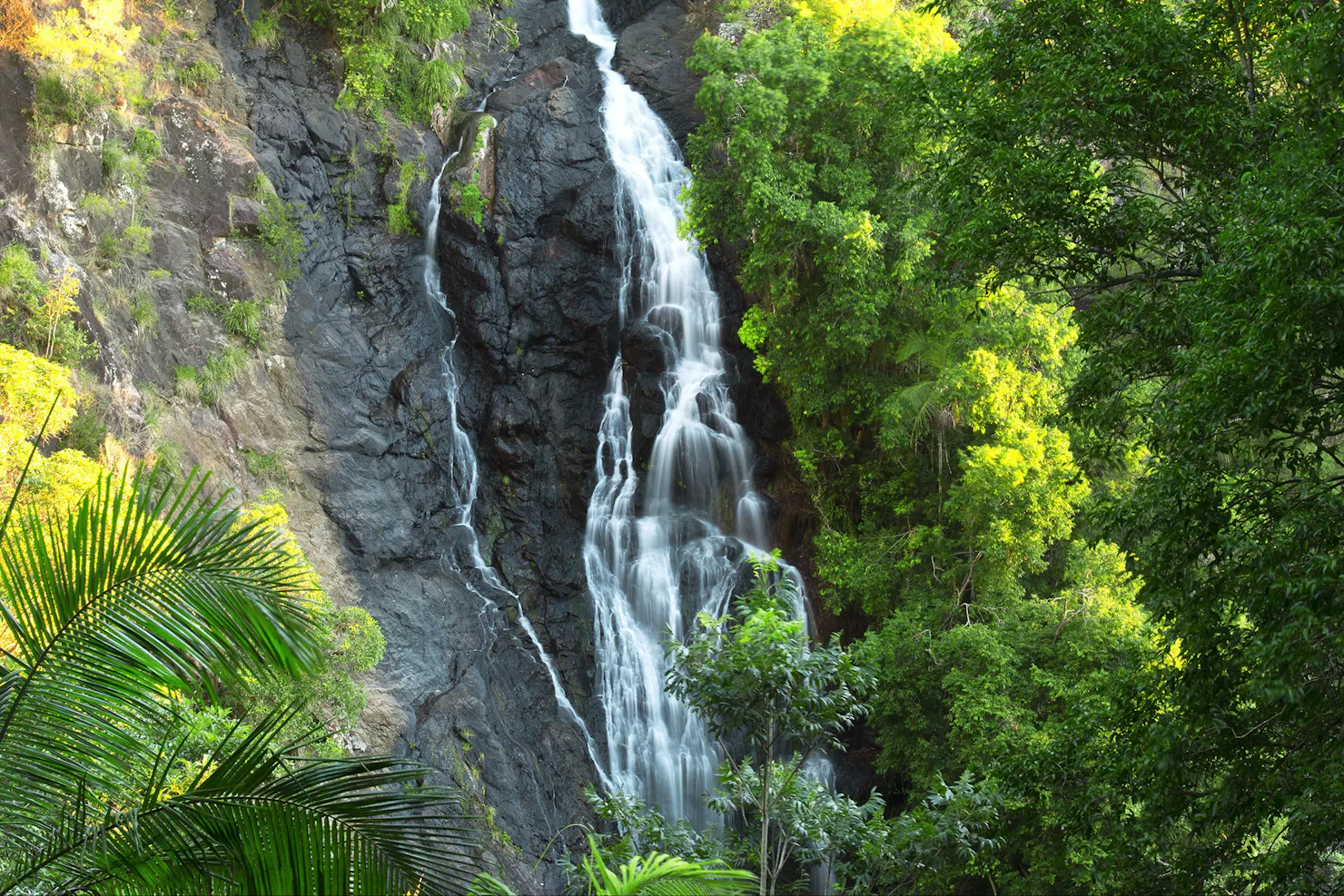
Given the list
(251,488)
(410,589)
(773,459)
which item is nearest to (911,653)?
(773,459)

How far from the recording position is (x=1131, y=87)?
26.7 feet

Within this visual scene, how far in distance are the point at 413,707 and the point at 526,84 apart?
12720 millimetres

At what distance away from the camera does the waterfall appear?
16922 millimetres

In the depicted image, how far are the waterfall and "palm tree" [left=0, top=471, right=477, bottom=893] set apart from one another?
12.2 m

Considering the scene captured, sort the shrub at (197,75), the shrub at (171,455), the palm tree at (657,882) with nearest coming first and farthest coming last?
the palm tree at (657,882)
the shrub at (171,455)
the shrub at (197,75)

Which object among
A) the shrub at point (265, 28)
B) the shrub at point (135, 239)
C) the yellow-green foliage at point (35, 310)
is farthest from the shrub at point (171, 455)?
the shrub at point (265, 28)

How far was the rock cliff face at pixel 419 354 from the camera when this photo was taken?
1545 centimetres

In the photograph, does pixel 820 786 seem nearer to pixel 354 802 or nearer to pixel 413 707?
pixel 354 802

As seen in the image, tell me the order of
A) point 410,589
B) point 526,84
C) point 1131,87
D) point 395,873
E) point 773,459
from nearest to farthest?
point 395,873
point 1131,87
point 410,589
point 773,459
point 526,84

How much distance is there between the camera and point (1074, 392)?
8.49m

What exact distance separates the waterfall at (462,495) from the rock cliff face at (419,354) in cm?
13

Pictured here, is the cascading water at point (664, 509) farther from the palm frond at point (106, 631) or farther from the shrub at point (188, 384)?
the palm frond at point (106, 631)

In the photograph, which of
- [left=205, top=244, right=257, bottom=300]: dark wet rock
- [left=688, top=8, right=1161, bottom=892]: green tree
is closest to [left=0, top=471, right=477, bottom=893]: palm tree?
[left=688, top=8, right=1161, bottom=892]: green tree

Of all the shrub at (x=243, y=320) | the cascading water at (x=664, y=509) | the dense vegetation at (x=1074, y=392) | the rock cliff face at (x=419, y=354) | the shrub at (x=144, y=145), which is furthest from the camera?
the shrub at (x=243, y=320)
